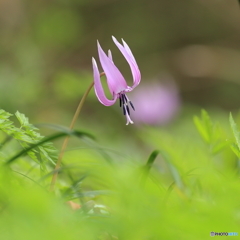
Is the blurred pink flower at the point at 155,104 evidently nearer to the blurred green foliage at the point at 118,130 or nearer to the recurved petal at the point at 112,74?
the blurred green foliage at the point at 118,130

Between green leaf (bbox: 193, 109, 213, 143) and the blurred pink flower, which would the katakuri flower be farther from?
the blurred pink flower

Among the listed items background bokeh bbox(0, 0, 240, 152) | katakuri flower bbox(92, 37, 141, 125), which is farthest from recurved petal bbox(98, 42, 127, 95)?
background bokeh bbox(0, 0, 240, 152)

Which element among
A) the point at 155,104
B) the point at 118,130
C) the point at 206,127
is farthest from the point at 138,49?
the point at 206,127

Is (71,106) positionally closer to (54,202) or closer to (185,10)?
(185,10)

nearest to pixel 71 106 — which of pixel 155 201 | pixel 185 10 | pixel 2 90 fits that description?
pixel 2 90

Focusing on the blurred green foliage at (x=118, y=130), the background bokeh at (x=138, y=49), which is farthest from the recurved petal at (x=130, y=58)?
the background bokeh at (x=138, y=49)

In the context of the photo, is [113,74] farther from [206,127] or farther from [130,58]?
[206,127]
